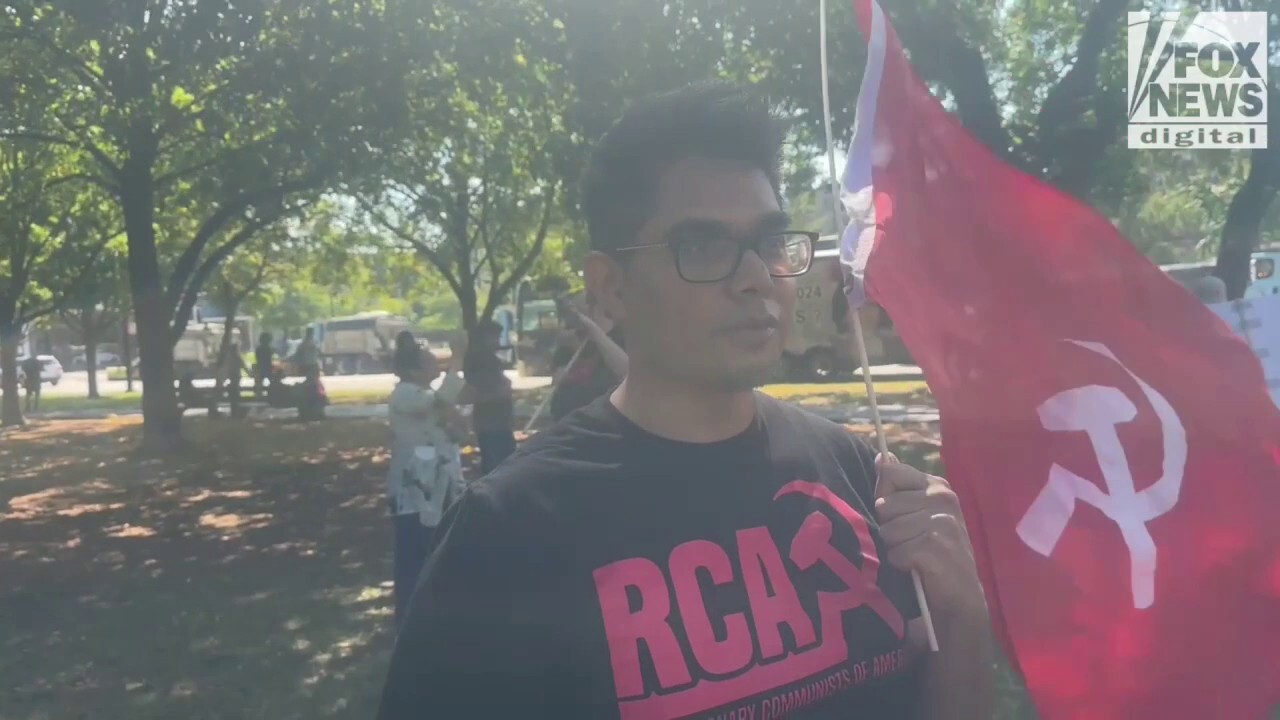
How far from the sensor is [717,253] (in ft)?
5.97

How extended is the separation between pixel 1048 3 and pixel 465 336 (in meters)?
7.77

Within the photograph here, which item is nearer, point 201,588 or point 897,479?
point 897,479

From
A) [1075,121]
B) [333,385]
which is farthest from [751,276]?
[333,385]

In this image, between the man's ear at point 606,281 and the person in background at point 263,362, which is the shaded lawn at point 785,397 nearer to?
the person in background at point 263,362

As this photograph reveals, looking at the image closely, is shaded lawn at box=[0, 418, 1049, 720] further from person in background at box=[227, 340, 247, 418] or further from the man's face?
person in background at box=[227, 340, 247, 418]

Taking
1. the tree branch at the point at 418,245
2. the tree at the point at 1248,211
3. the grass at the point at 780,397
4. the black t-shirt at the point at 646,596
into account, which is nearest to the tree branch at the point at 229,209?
the grass at the point at 780,397

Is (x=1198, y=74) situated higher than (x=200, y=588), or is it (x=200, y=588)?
(x=1198, y=74)

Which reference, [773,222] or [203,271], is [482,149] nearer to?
[203,271]

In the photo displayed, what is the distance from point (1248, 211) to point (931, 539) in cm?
1201

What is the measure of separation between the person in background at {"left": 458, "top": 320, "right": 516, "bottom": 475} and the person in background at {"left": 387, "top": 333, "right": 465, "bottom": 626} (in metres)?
1.12

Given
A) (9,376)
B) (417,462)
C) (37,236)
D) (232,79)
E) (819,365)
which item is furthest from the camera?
(819,365)

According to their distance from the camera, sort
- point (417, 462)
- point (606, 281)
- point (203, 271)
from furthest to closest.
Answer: point (203, 271), point (417, 462), point (606, 281)

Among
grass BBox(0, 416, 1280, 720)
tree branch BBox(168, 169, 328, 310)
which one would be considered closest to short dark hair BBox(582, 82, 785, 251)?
grass BBox(0, 416, 1280, 720)

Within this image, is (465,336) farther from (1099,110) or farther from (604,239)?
(604,239)
